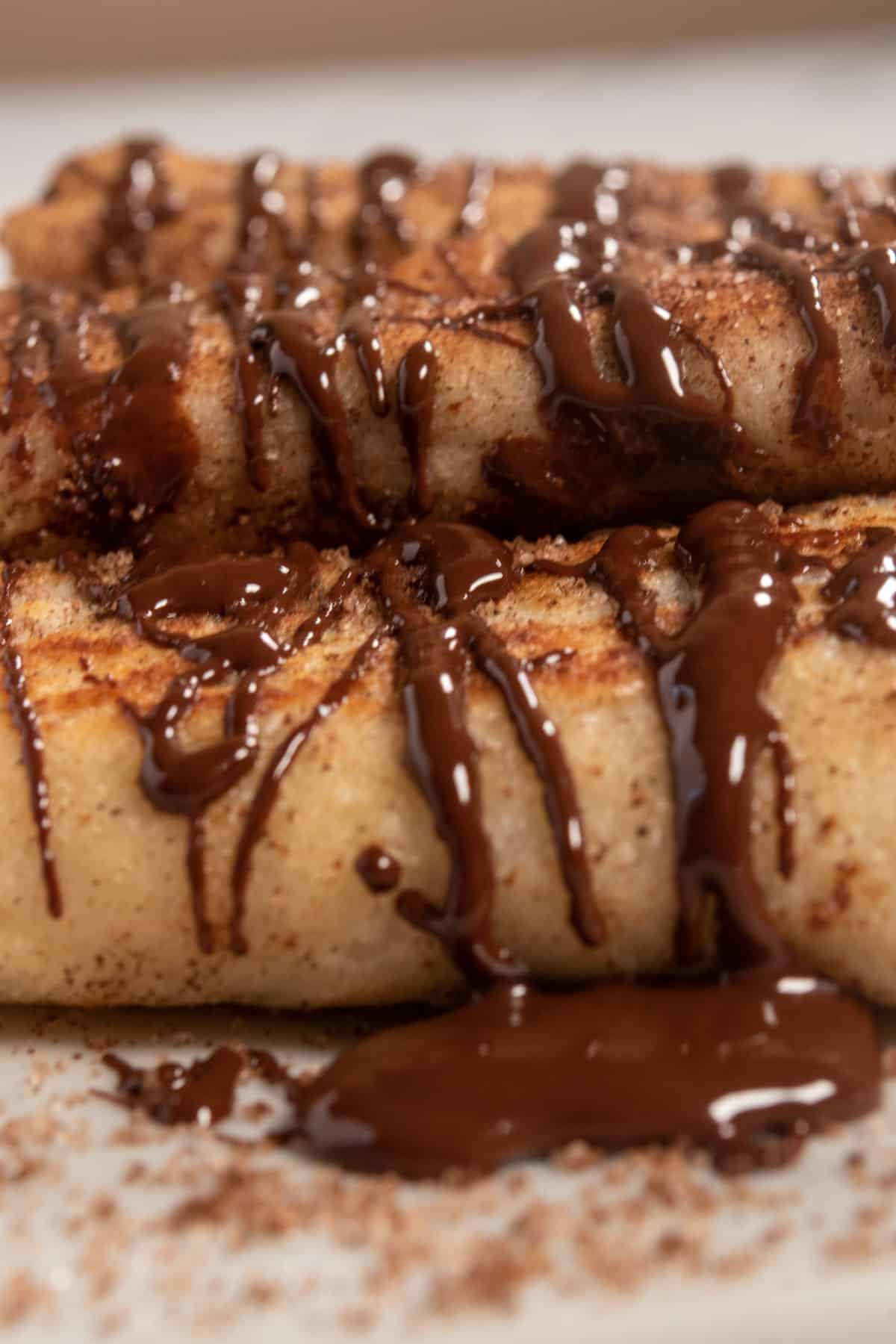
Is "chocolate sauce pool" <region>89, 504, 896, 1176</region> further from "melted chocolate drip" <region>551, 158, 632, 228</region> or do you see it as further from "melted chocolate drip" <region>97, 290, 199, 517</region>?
"melted chocolate drip" <region>551, 158, 632, 228</region>

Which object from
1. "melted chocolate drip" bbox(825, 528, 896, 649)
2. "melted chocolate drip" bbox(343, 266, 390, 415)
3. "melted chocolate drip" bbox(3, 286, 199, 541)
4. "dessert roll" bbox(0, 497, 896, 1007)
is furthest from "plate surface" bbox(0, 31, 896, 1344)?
"melted chocolate drip" bbox(343, 266, 390, 415)

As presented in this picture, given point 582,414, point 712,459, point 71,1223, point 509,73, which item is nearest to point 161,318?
point 582,414

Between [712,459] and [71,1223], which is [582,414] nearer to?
[712,459]

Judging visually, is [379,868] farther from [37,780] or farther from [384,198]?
[384,198]

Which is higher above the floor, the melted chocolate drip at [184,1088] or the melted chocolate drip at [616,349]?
the melted chocolate drip at [616,349]

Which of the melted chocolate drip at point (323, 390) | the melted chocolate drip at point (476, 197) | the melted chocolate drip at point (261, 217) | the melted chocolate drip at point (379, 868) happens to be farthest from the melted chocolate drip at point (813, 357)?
the melted chocolate drip at point (261, 217)

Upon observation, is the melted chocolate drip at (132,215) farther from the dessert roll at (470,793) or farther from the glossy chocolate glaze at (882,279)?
the glossy chocolate glaze at (882,279)

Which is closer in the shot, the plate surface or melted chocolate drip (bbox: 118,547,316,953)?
the plate surface
